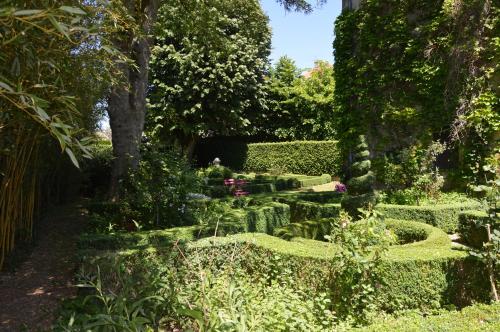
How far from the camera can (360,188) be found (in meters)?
6.62

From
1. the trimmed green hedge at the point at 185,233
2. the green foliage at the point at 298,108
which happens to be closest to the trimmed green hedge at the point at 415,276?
the trimmed green hedge at the point at 185,233

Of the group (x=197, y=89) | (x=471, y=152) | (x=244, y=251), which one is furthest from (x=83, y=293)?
(x=197, y=89)

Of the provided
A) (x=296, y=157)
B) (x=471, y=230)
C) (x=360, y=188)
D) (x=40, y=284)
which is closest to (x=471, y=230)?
(x=471, y=230)

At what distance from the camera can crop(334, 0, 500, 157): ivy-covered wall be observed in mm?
9773

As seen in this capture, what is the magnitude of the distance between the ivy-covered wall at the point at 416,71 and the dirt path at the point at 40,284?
329 inches

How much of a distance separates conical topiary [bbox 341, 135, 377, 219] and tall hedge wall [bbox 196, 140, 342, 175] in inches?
401

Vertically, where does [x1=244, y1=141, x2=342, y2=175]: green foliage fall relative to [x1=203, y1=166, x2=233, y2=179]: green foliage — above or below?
above

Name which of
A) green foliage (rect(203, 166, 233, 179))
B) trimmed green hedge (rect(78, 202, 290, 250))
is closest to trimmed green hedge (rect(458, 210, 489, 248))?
trimmed green hedge (rect(78, 202, 290, 250))

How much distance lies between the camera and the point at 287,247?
462 cm

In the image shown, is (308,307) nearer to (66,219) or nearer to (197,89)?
(66,219)

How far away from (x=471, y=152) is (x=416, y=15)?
409cm

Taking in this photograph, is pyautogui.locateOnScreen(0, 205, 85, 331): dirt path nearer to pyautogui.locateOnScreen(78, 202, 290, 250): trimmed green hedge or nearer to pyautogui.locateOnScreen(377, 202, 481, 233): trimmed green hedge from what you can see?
pyautogui.locateOnScreen(78, 202, 290, 250): trimmed green hedge

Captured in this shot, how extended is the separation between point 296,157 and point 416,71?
31.3 feet

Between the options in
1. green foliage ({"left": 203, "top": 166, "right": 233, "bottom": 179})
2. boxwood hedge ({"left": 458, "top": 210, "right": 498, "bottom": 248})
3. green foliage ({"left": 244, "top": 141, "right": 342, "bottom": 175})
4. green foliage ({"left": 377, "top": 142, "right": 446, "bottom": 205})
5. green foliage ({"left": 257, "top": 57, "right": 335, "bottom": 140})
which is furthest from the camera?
green foliage ({"left": 257, "top": 57, "right": 335, "bottom": 140})
